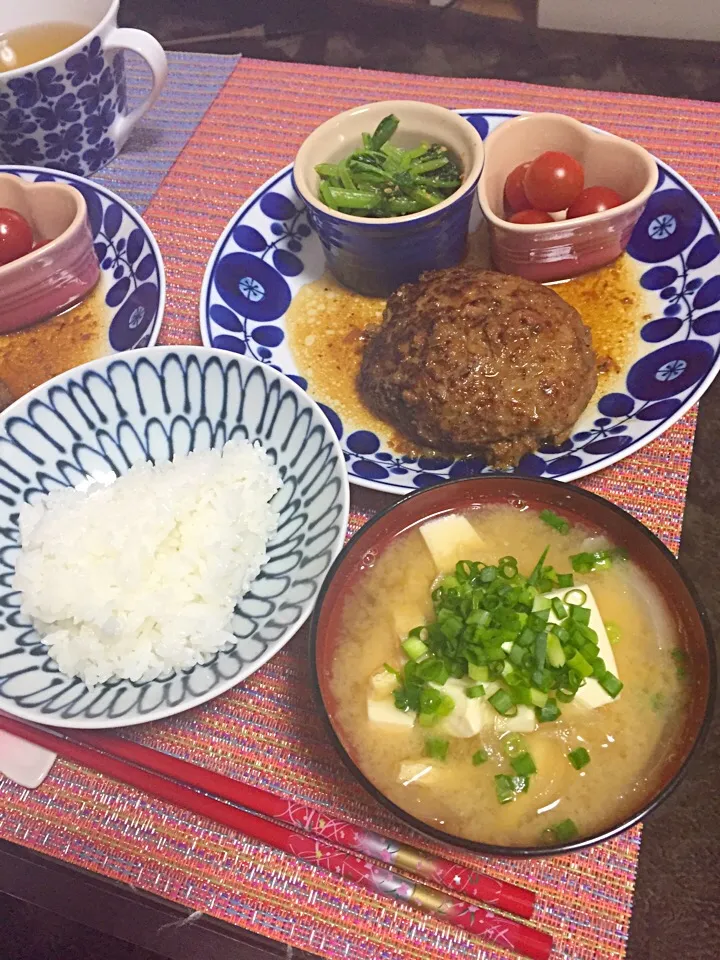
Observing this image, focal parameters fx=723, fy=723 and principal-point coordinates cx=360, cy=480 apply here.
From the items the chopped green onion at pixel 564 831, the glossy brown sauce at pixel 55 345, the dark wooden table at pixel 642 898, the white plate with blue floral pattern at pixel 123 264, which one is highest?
the white plate with blue floral pattern at pixel 123 264

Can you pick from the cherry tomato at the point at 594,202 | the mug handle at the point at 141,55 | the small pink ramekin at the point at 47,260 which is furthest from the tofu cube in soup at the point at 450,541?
the mug handle at the point at 141,55

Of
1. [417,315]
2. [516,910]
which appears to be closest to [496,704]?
[516,910]

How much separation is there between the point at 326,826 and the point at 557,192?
1836mm

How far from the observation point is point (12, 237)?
7.39 feet

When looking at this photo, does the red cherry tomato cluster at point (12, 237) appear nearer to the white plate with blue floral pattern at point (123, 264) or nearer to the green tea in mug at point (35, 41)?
the white plate with blue floral pattern at point (123, 264)

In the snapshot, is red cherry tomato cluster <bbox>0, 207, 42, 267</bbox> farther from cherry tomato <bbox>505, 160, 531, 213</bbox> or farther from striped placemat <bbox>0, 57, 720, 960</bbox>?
cherry tomato <bbox>505, 160, 531, 213</bbox>

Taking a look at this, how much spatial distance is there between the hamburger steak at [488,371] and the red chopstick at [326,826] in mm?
928

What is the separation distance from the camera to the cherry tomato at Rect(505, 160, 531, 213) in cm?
228

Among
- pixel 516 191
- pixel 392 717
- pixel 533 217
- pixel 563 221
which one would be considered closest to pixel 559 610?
pixel 392 717

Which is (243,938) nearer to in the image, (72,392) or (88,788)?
(88,788)

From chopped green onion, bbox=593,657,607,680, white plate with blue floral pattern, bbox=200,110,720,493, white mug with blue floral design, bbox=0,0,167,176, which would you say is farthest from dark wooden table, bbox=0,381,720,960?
white mug with blue floral design, bbox=0,0,167,176

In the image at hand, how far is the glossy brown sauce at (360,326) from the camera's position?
6.80 ft

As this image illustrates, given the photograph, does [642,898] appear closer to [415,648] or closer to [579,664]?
[579,664]

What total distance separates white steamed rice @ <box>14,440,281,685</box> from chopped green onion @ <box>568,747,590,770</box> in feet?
2.48
